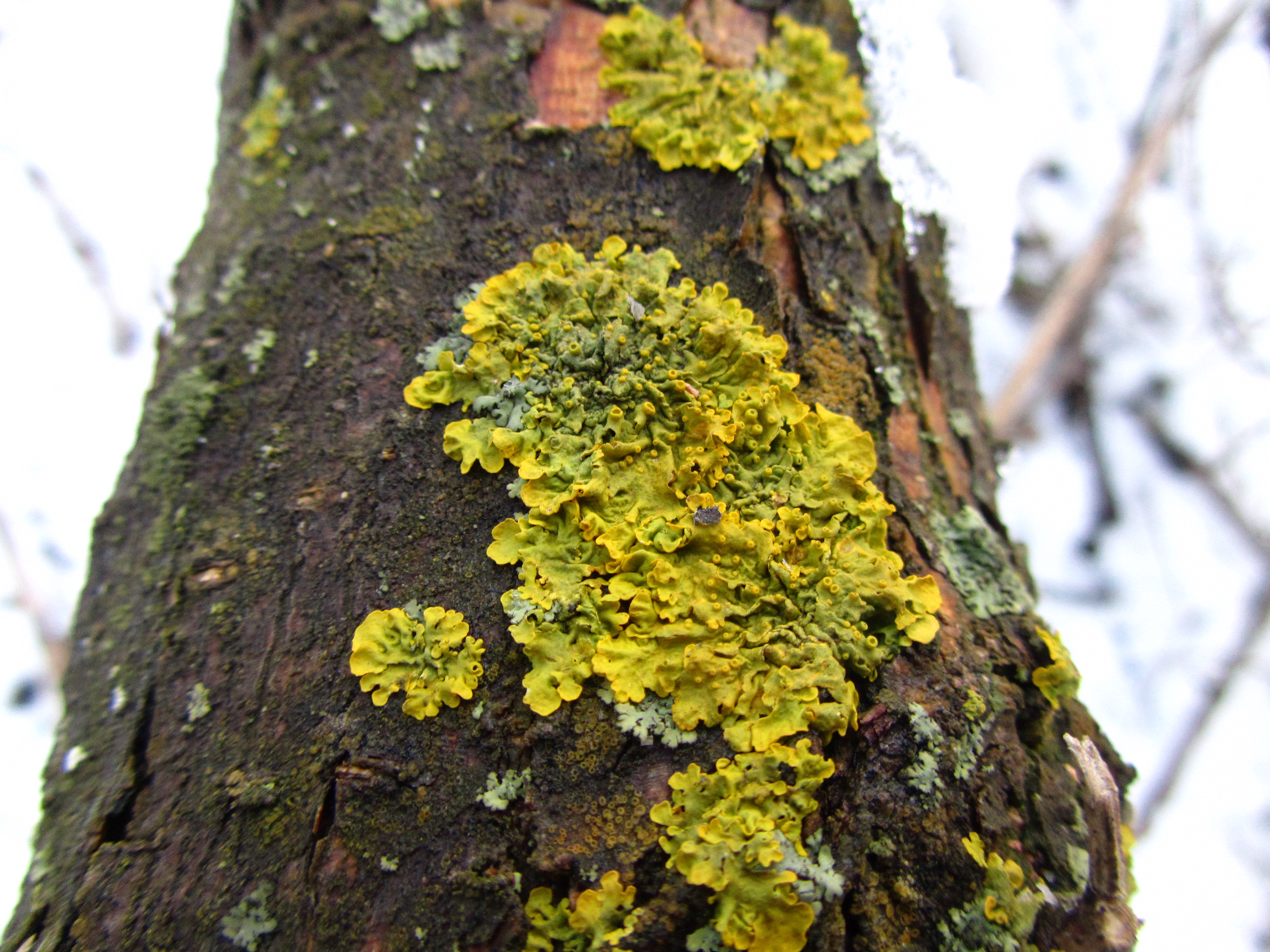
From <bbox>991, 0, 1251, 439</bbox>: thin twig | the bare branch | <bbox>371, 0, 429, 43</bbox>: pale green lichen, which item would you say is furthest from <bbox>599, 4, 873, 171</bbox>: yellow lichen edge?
<bbox>991, 0, 1251, 439</bbox>: thin twig

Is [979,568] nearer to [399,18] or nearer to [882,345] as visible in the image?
[882,345]

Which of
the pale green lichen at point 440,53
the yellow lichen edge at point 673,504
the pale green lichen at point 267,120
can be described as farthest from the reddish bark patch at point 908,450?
the pale green lichen at point 267,120

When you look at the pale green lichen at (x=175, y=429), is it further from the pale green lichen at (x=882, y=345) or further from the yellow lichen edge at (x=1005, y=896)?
the yellow lichen edge at (x=1005, y=896)

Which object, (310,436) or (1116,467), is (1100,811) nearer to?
(310,436)

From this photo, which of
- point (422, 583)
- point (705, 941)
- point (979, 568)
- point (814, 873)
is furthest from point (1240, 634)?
point (422, 583)

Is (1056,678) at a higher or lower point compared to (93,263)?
higher

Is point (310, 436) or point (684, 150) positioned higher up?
point (684, 150)

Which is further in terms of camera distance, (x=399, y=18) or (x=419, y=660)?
(x=399, y=18)

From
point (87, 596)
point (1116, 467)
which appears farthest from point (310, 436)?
point (1116, 467)
